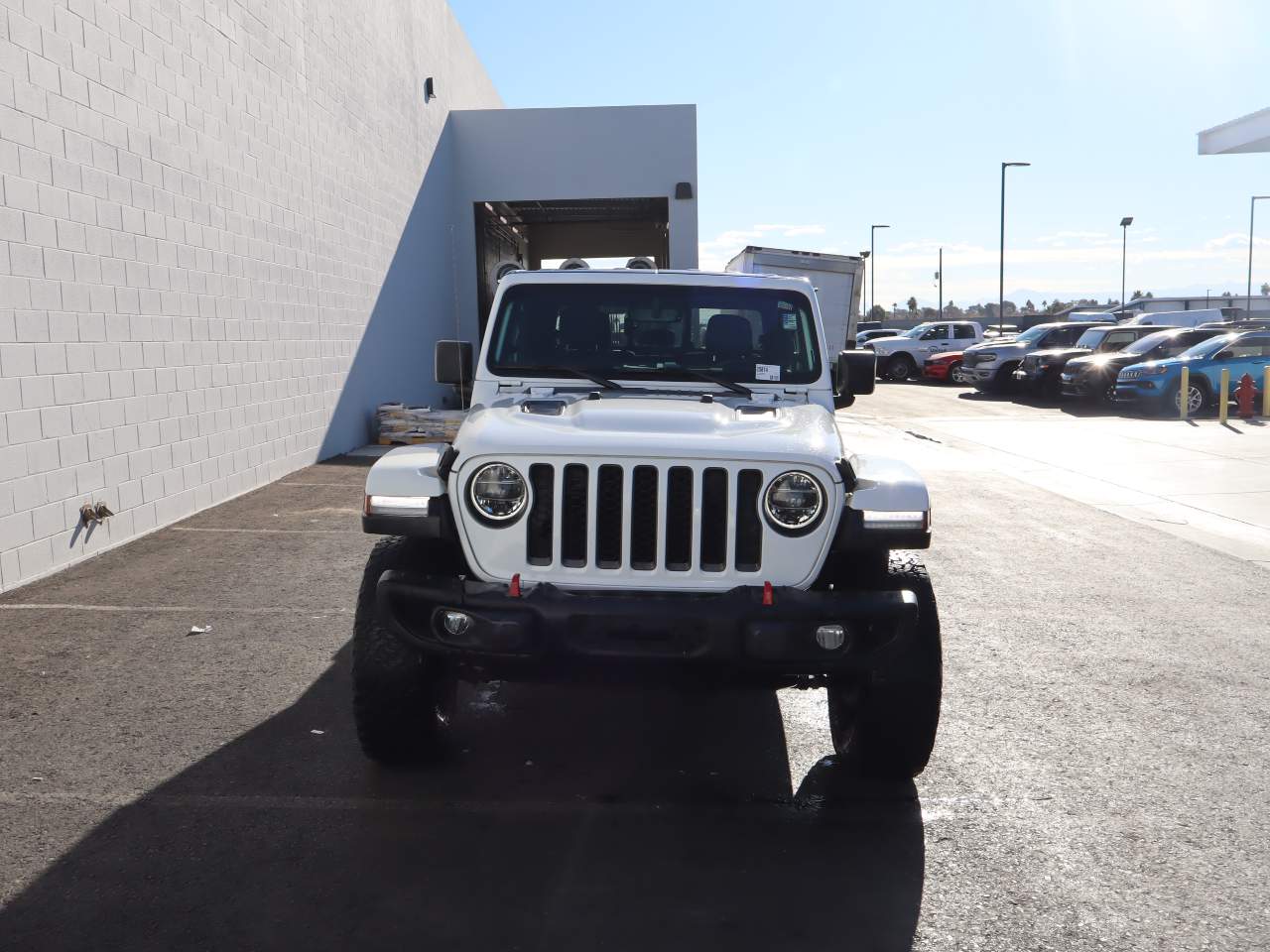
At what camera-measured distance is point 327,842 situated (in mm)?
3576

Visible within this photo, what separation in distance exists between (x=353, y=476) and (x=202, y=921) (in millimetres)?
9331

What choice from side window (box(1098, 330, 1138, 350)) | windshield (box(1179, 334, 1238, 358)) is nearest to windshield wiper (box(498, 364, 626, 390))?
windshield (box(1179, 334, 1238, 358))

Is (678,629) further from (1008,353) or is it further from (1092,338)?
(1008,353)

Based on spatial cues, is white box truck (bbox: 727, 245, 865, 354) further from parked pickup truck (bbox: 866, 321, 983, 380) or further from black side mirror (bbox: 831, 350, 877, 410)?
black side mirror (bbox: 831, 350, 877, 410)

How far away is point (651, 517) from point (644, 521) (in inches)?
1.0

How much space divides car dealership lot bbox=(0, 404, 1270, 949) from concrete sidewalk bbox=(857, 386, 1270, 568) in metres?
3.36

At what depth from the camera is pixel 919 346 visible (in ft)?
110

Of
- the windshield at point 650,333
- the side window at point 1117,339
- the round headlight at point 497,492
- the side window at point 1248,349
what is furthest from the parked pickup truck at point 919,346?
the round headlight at point 497,492

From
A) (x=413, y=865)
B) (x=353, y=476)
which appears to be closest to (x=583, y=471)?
(x=413, y=865)

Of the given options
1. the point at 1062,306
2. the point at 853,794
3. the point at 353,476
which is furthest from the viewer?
the point at 1062,306

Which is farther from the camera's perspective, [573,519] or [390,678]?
[390,678]

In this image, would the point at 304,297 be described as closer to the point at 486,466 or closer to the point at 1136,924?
the point at 486,466

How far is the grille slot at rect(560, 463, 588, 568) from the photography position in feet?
12.2

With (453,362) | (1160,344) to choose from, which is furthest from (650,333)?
(1160,344)
